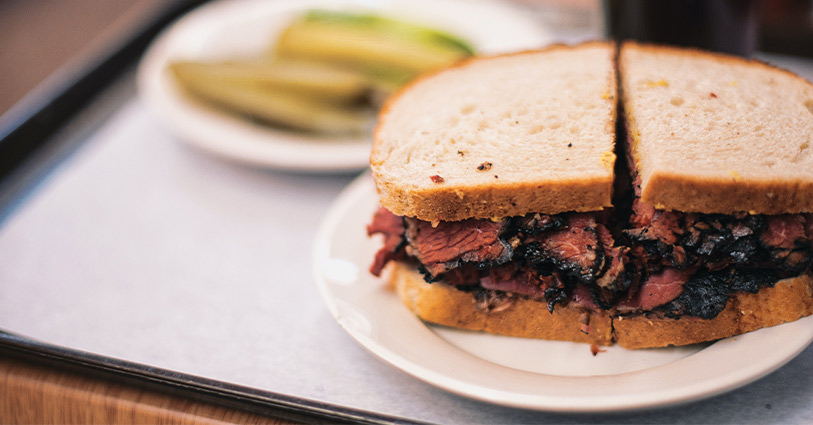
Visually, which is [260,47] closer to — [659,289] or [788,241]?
[659,289]

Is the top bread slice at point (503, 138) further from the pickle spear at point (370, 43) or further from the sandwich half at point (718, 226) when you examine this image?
the pickle spear at point (370, 43)

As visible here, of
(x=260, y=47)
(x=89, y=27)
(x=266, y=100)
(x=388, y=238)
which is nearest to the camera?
(x=388, y=238)

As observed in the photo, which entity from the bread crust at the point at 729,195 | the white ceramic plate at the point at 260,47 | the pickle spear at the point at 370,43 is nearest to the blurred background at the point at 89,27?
the white ceramic plate at the point at 260,47

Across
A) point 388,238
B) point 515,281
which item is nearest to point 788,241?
point 515,281

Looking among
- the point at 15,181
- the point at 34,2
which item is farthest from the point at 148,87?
the point at 34,2

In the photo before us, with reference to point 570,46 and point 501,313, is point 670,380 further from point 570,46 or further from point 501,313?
point 570,46

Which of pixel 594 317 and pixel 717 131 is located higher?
pixel 717 131
